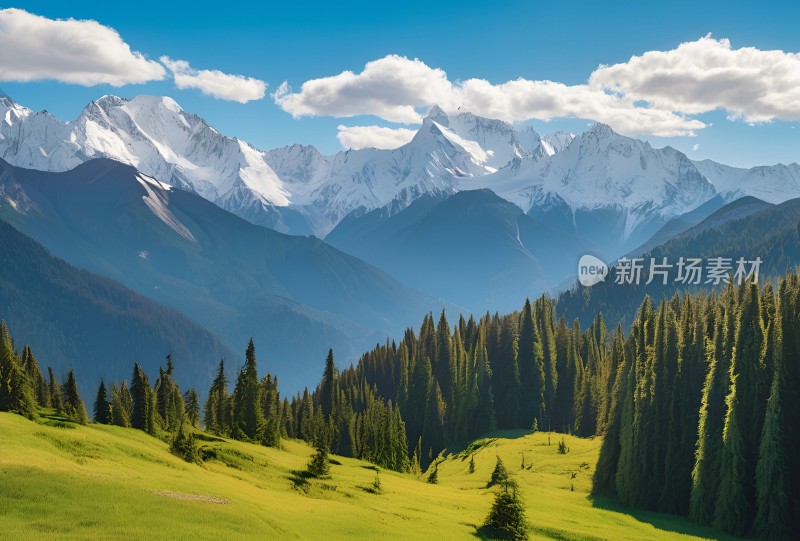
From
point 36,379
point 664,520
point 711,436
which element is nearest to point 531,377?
point 711,436

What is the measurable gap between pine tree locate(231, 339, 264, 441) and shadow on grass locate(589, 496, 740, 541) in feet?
142

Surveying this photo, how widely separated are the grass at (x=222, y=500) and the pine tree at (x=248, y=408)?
54.5ft

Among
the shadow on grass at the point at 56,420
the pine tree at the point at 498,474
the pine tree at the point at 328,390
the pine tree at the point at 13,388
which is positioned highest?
the pine tree at the point at 328,390

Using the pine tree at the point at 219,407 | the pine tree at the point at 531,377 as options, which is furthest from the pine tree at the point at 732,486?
the pine tree at the point at 531,377

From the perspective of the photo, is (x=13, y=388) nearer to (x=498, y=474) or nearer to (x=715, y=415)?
A: (x=498, y=474)

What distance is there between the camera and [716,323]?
8219cm

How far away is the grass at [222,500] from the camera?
135 feet

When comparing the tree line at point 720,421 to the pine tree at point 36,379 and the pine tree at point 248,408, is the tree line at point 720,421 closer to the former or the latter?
the pine tree at point 248,408

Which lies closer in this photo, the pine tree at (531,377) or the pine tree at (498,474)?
the pine tree at (498,474)

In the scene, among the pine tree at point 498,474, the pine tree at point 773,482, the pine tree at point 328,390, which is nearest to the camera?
the pine tree at point 773,482

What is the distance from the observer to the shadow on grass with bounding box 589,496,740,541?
6781 centimetres

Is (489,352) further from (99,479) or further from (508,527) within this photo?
(99,479)

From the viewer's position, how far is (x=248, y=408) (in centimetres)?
10112

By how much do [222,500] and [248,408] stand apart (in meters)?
55.3
